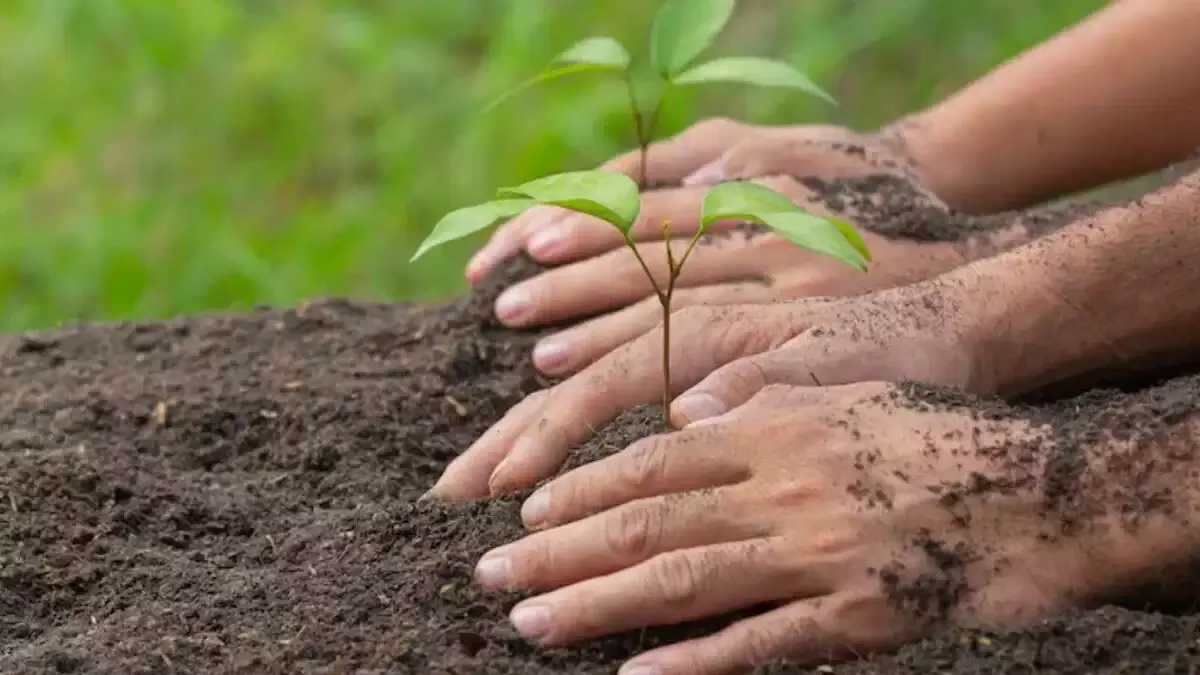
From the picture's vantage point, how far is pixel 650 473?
1003 mm

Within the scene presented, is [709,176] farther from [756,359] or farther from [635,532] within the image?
[635,532]

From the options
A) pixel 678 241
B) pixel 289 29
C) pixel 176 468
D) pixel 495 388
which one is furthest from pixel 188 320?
pixel 289 29

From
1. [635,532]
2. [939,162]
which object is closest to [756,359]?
[635,532]

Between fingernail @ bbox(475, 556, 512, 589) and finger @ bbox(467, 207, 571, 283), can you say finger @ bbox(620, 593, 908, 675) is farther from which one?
finger @ bbox(467, 207, 571, 283)

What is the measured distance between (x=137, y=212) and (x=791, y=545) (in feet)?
7.28

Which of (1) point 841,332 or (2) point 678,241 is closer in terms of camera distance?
(1) point 841,332

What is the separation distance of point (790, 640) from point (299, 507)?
54 cm

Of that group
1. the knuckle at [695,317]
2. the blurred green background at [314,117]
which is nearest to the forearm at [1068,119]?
the knuckle at [695,317]

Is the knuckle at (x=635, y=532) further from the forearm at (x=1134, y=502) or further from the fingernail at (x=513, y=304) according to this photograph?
the fingernail at (x=513, y=304)

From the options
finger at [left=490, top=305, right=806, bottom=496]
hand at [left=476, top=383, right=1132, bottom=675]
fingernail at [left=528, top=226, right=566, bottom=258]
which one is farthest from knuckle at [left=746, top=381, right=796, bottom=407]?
fingernail at [left=528, top=226, right=566, bottom=258]

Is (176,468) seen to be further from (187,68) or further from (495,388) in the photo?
(187,68)

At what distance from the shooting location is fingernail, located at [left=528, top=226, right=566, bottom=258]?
57.6 inches

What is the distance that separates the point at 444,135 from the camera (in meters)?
3.09

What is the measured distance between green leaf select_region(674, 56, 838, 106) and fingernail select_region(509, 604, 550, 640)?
563 millimetres
